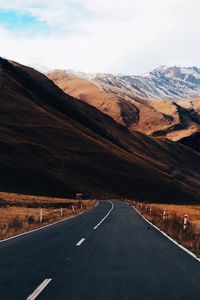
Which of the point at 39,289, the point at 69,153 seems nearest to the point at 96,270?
the point at 39,289

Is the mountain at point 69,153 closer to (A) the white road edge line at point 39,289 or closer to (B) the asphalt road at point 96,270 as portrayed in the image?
(B) the asphalt road at point 96,270

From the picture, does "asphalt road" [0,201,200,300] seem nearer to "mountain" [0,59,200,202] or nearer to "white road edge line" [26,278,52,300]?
"white road edge line" [26,278,52,300]

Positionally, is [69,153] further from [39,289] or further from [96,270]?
[39,289]

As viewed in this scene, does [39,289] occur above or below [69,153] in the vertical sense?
below

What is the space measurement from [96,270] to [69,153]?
4132 inches

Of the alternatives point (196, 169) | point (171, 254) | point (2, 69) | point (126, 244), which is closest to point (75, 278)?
point (171, 254)

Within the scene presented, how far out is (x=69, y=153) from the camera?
11712 cm

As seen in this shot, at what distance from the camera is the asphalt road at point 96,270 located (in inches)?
380

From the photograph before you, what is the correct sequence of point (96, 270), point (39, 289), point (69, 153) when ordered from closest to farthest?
1. point (39, 289)
2. point (96, 270)
3. point (69, 153)

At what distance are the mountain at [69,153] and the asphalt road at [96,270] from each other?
228 ft

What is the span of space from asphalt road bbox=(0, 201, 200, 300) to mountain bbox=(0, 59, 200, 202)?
69.6m

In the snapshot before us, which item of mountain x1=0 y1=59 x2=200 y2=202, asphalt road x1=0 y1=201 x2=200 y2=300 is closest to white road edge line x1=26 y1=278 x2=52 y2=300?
asphalt road x1=0 y1=201 x2=200 y2=300

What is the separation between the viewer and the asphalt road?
9.66 m

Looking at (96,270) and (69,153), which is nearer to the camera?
(96,270)
